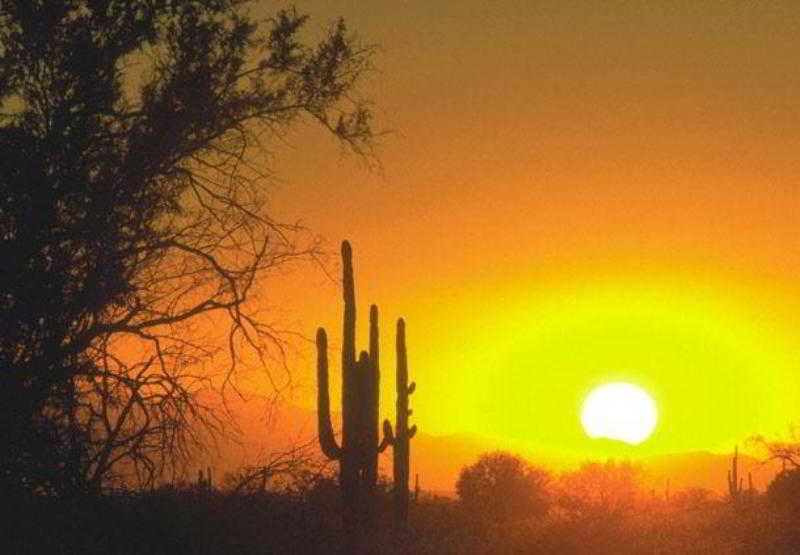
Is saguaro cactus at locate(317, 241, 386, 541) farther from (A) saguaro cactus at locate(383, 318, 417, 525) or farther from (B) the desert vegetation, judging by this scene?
(A) saguaro cactus at locate(383, 318, 417, 525)

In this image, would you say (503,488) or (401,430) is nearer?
(401,430)

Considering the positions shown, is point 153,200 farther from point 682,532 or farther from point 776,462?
Answer: point 776,462

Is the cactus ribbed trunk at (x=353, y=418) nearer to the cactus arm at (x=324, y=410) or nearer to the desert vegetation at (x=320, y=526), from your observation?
the cactus arm at (x=324, y=410)

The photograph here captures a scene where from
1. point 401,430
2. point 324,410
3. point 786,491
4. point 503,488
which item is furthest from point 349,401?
point 503,488

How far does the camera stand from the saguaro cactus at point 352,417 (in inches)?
688

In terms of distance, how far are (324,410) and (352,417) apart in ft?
3.65

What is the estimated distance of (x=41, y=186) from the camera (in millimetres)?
8086

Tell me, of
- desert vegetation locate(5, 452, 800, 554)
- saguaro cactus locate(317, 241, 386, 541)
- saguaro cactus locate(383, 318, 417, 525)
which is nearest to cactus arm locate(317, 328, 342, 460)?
saguaro cactus locate(317, 241, 386, 541)

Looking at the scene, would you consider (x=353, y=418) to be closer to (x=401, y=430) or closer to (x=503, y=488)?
(x=401, y=430)

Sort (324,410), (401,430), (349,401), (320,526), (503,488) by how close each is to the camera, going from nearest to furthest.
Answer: (320,526) → (324,410) → (349,401) → (401,430) → (503,488)

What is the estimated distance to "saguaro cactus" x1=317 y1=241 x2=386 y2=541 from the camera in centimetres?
1747

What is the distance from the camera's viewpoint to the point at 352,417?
18672mm

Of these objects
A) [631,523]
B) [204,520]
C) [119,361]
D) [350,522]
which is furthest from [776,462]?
[119,361]

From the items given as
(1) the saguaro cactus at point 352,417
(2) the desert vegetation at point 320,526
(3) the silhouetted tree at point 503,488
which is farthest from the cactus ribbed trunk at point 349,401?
(3) the silhouetted tree at point 503,488
